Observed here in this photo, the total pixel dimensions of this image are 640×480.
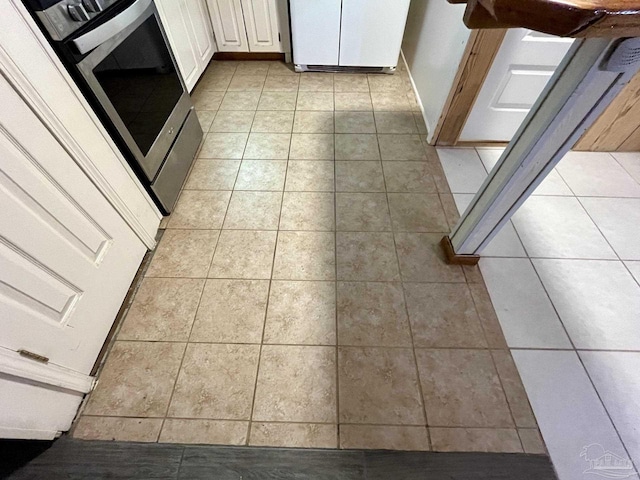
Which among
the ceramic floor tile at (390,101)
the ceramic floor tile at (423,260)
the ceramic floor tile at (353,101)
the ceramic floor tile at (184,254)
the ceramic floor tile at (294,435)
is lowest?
the ceramic floor tile at (294,435)

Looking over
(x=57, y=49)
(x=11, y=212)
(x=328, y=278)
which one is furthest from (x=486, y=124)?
(x=11, y=212)

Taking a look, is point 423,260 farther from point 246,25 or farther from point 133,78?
point 246,25

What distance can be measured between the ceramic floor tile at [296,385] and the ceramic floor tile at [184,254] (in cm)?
53

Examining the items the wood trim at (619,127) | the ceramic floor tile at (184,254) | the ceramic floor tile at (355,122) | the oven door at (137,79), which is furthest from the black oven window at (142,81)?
the wood trim at (619,127)

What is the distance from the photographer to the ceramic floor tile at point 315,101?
2.26 meters

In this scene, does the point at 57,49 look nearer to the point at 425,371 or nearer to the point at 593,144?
the point at 425,371

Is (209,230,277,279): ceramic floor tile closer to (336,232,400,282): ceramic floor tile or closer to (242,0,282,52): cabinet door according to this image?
(336,232,400,282): ceramic floor tile

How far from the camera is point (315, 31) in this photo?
7.48 ft

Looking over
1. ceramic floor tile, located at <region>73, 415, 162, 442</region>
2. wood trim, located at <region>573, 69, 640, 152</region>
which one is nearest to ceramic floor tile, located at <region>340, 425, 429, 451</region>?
ceramic floor tile, located at <region>73, 415, 162, 442</region>

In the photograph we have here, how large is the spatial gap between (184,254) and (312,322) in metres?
0.71

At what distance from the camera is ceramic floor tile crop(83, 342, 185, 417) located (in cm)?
107

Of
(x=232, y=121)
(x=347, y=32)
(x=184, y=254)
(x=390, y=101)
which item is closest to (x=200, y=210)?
(x=184, y=254)

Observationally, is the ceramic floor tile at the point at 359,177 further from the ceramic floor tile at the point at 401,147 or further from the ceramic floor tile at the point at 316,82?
the ceramic floor tile at the point at 316,82

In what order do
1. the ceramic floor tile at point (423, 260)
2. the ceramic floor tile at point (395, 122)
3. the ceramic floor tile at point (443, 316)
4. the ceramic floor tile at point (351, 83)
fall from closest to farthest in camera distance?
the ceramic floor tile at point (443, 316), the ceramic floor tile at point (423, 260), the ceramic floor tile at point (395, 122), the ceramic floor tile at point (351, 83)
